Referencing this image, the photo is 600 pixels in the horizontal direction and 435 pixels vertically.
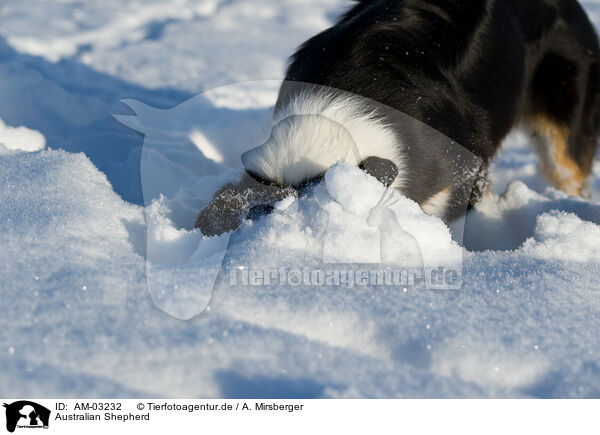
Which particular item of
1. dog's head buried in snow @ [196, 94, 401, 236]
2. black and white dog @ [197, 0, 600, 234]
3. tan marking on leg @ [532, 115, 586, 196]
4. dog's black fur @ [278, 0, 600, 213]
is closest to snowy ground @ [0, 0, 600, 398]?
dog's head buried in snow @ [196, 94, 401, 236]

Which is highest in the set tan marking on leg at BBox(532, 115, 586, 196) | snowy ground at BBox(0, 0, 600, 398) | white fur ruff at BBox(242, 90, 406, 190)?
white fur ruff at BBox(242, 90, 406, 190)

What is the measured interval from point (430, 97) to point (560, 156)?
4.68 ft

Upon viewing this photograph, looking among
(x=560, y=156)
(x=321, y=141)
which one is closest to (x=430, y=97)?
(x=321, y=141)

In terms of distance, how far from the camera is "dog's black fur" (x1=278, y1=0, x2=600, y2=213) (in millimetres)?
2299

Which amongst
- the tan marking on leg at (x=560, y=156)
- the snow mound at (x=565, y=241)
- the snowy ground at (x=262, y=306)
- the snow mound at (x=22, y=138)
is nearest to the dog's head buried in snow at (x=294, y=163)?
the snowy ground at (x=262, y=306)

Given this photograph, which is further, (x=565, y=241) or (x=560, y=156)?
(x=560, y=156)

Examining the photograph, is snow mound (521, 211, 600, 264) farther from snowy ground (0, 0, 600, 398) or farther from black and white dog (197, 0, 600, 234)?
black and white dog (197, 0, 600, 234)

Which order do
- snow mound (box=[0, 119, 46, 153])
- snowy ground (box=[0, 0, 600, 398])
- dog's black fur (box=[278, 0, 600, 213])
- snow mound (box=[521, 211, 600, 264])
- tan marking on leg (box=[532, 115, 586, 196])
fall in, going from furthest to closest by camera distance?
tan marking on leg (box=[532, 115, 586, 196])
snow mound (box=[0, 119, 46, 153])
dog's black fur (box=[278, 0, 600, 213])
snow mound (box=[521, 211, 600, 264])
snowy ground (box=[0, 0, 600, 398])

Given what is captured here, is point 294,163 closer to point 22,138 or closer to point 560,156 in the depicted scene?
point 22,138

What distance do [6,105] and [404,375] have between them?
3.03 meters

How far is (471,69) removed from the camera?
2637 millimetres
